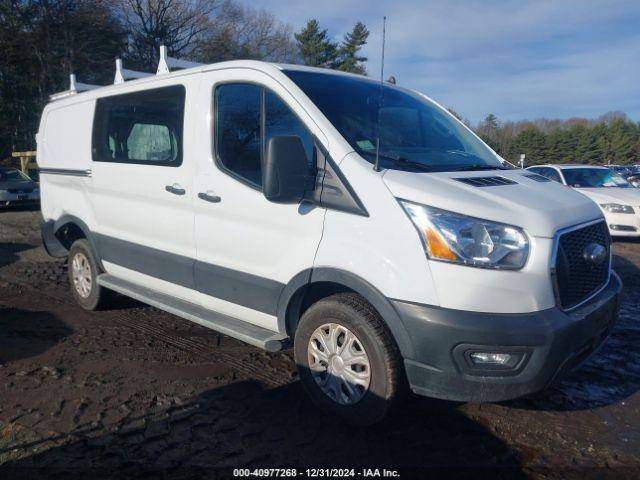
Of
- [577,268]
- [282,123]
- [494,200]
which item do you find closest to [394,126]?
[282,123]

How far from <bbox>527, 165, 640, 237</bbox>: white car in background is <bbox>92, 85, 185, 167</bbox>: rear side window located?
698 centimetres

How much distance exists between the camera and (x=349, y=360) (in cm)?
326

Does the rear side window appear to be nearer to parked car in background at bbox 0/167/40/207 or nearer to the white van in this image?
the white van

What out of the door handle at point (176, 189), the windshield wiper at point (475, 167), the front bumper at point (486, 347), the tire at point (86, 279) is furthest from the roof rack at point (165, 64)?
the front bumper at point (486, 347)

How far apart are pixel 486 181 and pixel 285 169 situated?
1249 millimetres

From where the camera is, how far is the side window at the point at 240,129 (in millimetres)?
3762

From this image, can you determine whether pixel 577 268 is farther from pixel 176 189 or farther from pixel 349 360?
pixel 176 189

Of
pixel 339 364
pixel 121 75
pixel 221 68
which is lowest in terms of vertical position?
pixel 339 364

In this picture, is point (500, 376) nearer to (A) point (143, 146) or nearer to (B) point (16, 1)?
(A) point (143, 146)

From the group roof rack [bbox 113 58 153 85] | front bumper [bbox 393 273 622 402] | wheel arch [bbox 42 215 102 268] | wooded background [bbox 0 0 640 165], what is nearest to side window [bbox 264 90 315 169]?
front bumper [bbox 393 273 622 402]

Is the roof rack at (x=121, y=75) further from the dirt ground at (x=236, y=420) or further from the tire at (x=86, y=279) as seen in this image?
the dirt ground at (x=236, y=420)

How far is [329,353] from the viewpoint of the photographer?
3365 millimetres

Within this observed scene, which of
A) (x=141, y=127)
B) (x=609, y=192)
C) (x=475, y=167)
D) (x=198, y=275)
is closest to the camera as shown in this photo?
(x=475, y=167)

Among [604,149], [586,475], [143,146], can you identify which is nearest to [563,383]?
[586,475]
